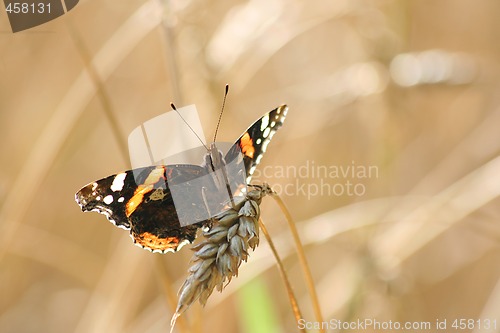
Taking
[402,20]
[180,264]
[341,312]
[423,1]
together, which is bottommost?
[341,312]

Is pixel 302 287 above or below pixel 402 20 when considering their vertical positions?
below

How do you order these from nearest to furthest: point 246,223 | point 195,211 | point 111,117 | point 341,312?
point 246,223
point 195,211
point 111,117
point 341,312

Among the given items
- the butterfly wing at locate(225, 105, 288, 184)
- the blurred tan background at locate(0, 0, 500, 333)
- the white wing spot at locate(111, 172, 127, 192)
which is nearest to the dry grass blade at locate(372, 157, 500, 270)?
→ the blurred tan background at locate(0, 0, 500, 333)

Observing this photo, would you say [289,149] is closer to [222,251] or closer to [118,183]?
[118,183]

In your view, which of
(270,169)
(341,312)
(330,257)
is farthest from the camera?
(330,257)

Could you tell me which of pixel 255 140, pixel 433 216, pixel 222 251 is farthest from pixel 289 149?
pixel 222 251

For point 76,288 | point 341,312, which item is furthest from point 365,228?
point 76,288

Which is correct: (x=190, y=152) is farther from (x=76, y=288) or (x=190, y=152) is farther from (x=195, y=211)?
(x=76, y=288)
